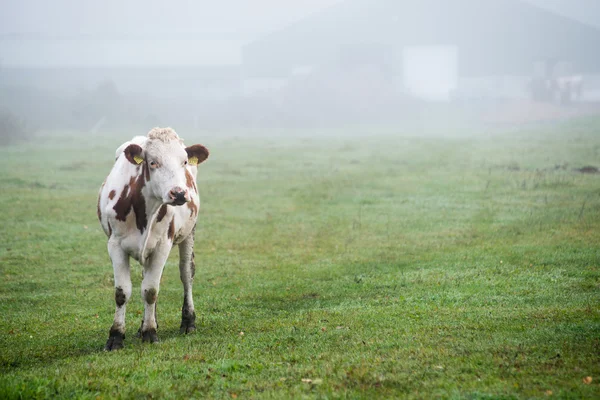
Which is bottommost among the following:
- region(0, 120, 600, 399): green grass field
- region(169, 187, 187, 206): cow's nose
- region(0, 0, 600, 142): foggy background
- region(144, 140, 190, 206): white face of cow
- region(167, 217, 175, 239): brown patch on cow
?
region(0, 120, 600, 399): green grass field

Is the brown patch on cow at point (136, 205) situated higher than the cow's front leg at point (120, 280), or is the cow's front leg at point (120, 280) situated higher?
the brown patch on cow at point (136, 205)

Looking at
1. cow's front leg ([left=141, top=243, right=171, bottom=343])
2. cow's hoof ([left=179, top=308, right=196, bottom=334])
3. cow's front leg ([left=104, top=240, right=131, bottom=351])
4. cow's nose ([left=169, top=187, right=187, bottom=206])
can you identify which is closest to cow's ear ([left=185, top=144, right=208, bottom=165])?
cow's nose ([left=169, top=187, right=187, bottom=206])

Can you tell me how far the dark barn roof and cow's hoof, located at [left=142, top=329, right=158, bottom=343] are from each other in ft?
213

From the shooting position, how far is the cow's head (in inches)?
316

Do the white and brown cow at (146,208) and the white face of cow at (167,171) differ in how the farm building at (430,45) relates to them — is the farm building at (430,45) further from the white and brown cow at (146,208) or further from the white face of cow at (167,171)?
the white face of cow at (167,171)

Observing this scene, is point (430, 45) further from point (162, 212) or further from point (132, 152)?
point (132, 152)

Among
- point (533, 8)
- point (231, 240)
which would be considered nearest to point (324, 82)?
point (533, 8)

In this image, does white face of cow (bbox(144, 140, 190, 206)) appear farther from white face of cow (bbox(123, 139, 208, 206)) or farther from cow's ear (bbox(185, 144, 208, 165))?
cow's ear (bbox(185, 144, 208, 165))

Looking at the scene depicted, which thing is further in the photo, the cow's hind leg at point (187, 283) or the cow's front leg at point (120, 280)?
the cow's hind leg at point (187, 283)

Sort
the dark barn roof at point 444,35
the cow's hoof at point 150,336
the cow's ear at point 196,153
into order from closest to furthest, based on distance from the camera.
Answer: the cow's hoof at point 150,336 → the cow's ear at point 196,153 → the dark barn roof at point 444,35

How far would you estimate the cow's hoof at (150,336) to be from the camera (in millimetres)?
8672

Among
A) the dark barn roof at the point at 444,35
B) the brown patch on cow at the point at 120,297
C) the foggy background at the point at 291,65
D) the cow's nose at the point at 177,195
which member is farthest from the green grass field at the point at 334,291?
the dark barn roof at the point at 444,35

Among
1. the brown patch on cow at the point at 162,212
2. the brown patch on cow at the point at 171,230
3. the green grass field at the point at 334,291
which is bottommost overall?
the green grass field at the point at 334,291

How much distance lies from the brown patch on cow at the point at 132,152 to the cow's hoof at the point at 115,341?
1.99m
